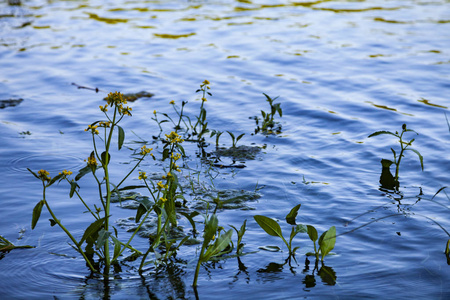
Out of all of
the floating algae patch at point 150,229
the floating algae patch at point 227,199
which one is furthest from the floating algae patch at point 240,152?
the floating algae patch at point 150,229

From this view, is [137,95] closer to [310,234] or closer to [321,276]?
[310,234]

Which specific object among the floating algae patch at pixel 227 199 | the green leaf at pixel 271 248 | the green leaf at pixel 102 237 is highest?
the green leaf at pixel 102 237

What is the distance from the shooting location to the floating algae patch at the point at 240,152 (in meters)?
5.10

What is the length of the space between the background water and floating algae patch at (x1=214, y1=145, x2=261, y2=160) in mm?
112

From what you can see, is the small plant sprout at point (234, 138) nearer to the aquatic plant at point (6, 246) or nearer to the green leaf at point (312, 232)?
the green leaf at point (312, 232)

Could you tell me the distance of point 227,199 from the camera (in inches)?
165

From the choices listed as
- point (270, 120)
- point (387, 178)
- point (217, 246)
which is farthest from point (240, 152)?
point (217, 246)

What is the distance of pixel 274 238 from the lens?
12.0ft

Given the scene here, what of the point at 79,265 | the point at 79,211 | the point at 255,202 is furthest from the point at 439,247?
the point at 79,211

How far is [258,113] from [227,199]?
2.32 m

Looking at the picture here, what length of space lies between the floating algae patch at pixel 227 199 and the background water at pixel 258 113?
0.33 ft

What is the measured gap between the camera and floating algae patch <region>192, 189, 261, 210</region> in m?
4.07

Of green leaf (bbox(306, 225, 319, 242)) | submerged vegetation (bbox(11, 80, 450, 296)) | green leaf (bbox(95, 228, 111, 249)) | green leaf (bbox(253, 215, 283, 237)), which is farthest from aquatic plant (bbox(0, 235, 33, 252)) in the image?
green leaf (bbox(306, 225, 319, 242))

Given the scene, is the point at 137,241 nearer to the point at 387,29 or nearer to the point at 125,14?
the point at 387,29
